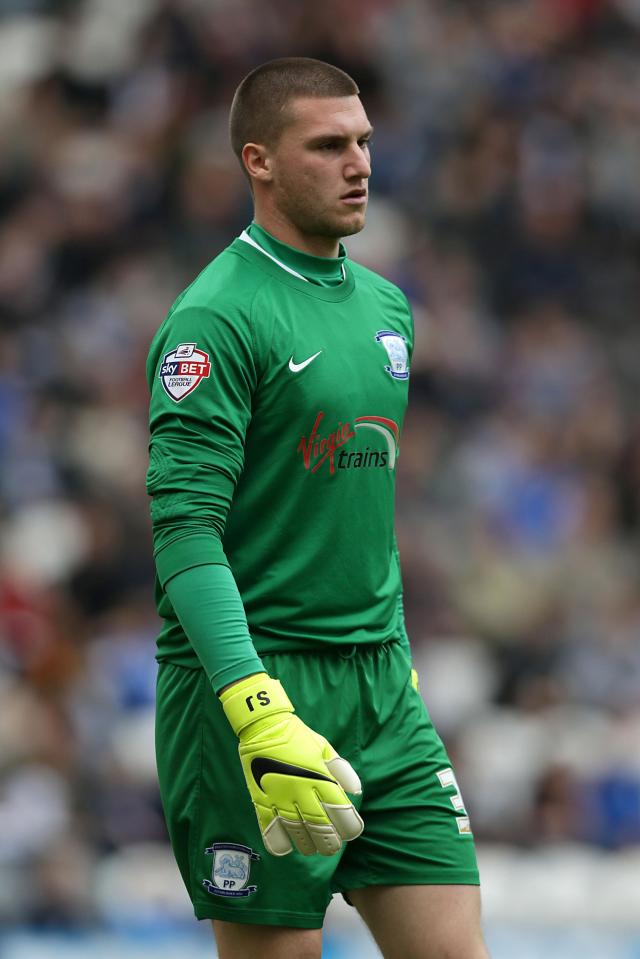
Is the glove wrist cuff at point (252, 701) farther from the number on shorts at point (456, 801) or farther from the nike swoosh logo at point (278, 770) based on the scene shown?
the number on shorts at point (456, 801)

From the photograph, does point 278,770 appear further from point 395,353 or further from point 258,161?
point 258,161

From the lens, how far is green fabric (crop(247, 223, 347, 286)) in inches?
149

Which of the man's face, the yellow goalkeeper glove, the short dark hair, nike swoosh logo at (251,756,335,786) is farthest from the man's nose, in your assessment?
nike swoosh logo at (251,756,335,786)

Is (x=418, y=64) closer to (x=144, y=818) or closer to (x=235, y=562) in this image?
(x=144, y=818)

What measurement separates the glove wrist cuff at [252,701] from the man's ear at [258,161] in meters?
1.15

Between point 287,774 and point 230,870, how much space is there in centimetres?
47

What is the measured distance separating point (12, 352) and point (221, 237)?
150 cm

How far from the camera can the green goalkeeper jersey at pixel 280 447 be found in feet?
11.3

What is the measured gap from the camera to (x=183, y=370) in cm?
348

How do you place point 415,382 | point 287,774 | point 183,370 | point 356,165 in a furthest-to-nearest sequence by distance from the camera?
point 415,382, point 356,165, point 183,370, point 287,774

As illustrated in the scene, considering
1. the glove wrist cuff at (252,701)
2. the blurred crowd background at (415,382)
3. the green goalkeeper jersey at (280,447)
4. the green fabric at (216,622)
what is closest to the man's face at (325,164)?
the green goalkeeper jersey at (280,447)

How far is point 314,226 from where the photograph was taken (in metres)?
3.76

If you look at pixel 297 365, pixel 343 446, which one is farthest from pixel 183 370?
pixel 343 446

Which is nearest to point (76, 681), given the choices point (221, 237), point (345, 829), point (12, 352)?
point (12, 352)
